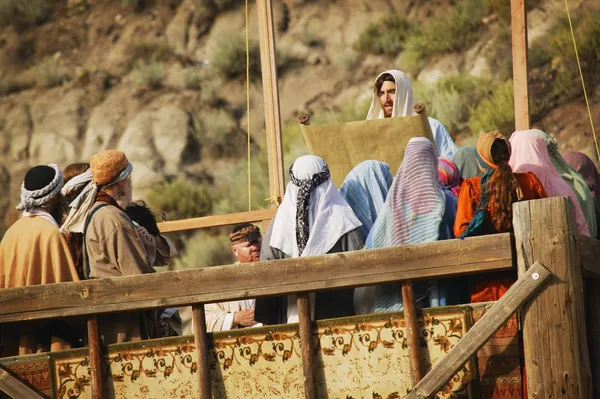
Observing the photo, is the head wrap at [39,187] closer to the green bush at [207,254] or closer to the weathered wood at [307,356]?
the weathered wood at [307,356]

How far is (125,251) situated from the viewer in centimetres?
564

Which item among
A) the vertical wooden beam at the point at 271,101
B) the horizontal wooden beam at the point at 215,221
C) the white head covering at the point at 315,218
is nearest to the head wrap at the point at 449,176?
the white head covering at the point at 315,218

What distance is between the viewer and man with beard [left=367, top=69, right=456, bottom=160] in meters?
7.96

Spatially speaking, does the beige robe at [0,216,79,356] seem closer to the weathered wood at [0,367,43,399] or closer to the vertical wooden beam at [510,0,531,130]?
the weathered wood at [0,367,43,399]

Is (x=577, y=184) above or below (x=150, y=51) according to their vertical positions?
below

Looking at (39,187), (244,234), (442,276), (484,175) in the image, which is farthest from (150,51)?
(442,276)

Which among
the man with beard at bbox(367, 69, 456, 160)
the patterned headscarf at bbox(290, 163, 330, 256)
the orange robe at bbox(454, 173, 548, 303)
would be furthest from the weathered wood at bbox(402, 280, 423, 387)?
the man with beard at bbox(367, 69, 456, 160)

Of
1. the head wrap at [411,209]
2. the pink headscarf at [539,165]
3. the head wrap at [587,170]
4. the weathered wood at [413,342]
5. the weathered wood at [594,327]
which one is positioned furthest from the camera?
the head wrap at [587,170]

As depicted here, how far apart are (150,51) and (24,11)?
10.4 ft

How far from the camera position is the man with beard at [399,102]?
313 inches

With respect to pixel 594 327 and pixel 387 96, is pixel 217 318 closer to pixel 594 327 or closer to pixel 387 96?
pixel 387 96

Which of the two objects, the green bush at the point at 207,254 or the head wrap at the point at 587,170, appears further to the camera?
the green bush at the point at 207,254

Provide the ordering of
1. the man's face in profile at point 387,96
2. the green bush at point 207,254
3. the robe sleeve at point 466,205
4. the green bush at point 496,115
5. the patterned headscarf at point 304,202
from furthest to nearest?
1. the green bush at point 207,254
2. the green bush at point 496,115
3. the man's face in profile at point 387,96
4. the patterned headscarf at point 304,202
5. the robe sleeve at point 466,205

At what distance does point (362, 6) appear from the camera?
2103cm
